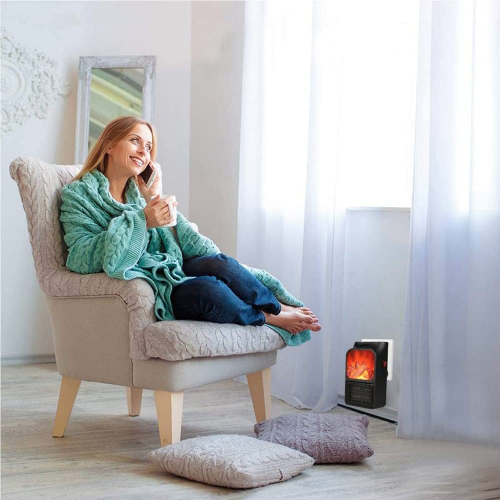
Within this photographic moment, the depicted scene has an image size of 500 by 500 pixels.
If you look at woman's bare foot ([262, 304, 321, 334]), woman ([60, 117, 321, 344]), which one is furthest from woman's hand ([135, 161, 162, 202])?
woman's bare foot ([262, 304, 321, 334])

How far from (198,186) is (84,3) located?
3.76 feet

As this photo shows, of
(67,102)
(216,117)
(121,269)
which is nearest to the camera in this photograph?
(121,269)

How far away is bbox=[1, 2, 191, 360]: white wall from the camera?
13.8ft

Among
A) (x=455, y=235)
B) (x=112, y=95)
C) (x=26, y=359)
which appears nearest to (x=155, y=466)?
(x=455, y=235)

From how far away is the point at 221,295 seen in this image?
8.16ft

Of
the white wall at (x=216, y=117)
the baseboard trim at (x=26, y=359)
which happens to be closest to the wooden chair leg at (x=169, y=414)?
the white wall at (x=216, y=117)

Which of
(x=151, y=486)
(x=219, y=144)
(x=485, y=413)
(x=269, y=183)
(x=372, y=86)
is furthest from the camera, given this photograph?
(x=219, y=144)

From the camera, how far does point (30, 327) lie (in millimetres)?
4258

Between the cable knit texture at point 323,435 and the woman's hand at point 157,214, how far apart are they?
0.73 metres

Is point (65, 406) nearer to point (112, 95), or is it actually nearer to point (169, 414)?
point (169, 414)

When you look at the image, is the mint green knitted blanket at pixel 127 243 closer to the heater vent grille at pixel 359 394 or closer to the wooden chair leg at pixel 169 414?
the wooden chair leg at pixel 169 414

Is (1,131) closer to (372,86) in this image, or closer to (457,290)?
(372,86)

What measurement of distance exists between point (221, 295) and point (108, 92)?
2111 mm

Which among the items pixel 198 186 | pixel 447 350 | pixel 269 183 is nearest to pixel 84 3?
pixel 198 186
